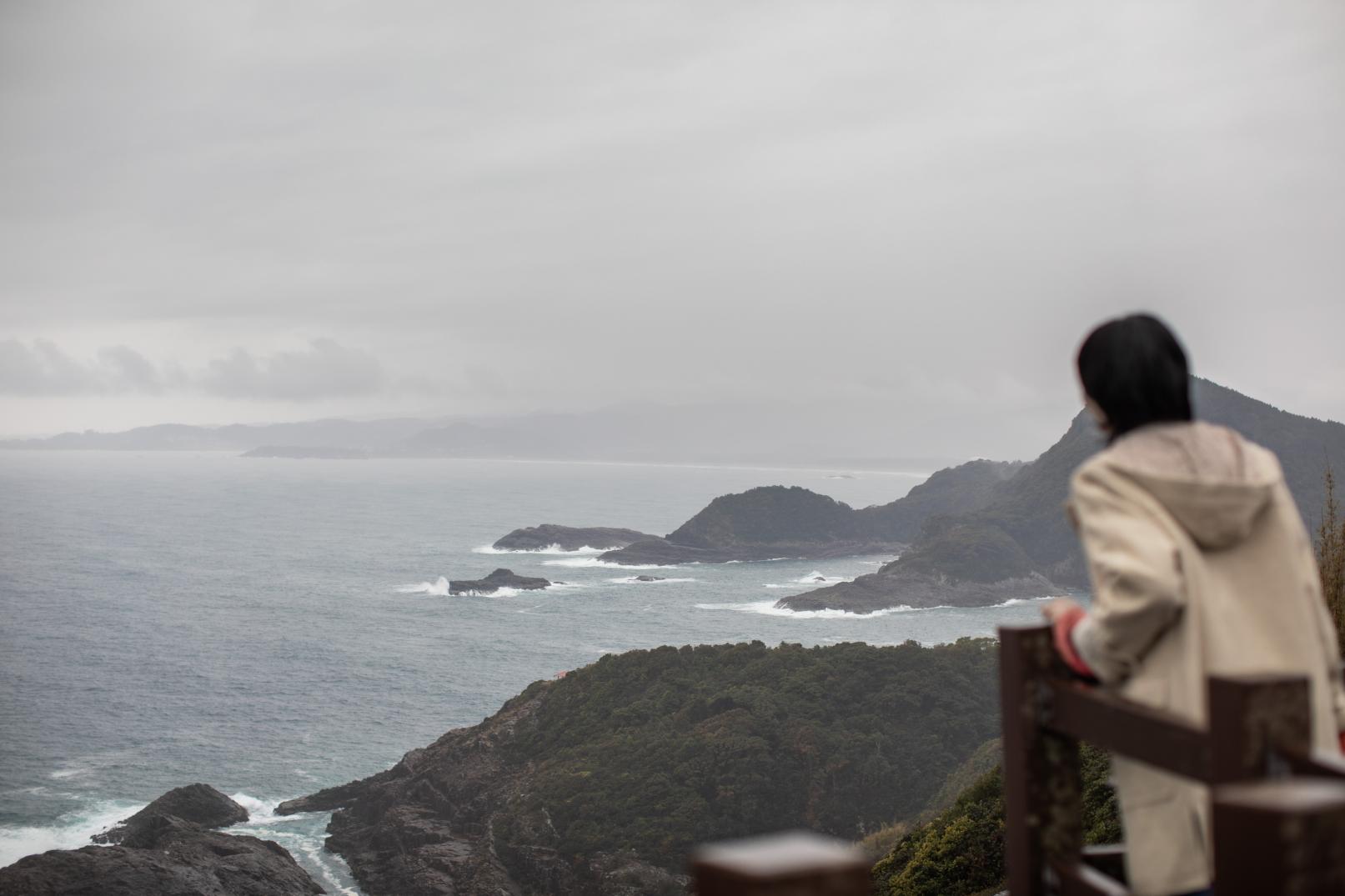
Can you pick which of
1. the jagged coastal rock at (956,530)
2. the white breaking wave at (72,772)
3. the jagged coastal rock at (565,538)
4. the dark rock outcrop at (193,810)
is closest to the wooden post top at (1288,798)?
the dark rock outcrop at (193,810)

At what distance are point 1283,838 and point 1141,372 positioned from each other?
1.29 metres

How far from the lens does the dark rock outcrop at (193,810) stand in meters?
37.7

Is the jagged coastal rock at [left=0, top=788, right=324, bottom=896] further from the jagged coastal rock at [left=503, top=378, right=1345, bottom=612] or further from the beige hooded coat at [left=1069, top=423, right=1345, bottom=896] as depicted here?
the jagged coastal rock at [left=503, top=378, right=1345, bottom=612]

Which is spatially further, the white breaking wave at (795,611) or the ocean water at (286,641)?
the white breaking wave at (795,611)

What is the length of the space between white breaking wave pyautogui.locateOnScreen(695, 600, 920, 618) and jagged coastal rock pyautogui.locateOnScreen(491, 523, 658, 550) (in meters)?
Result: 34.6

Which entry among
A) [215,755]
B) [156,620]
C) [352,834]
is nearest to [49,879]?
[352,834]

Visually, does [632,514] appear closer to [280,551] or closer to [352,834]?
[280,551]

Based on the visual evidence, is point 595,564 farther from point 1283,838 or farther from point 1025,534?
point 1283,838

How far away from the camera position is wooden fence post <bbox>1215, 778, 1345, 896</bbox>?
1.34 metres

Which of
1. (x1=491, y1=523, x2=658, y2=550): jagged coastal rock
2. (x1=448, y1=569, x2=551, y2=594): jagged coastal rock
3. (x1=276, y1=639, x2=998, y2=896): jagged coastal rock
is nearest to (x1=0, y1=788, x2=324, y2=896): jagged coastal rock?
(x1=276, y1=639, x2=998, y2=896): jagged coastal rock

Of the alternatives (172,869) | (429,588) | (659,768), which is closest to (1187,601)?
(172,869)

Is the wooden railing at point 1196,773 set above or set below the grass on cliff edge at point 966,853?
above

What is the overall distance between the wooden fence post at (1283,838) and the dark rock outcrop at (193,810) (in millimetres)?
41704

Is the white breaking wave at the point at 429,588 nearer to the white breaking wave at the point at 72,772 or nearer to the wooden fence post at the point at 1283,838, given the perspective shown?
the white breaking wave at the point at 72,772
